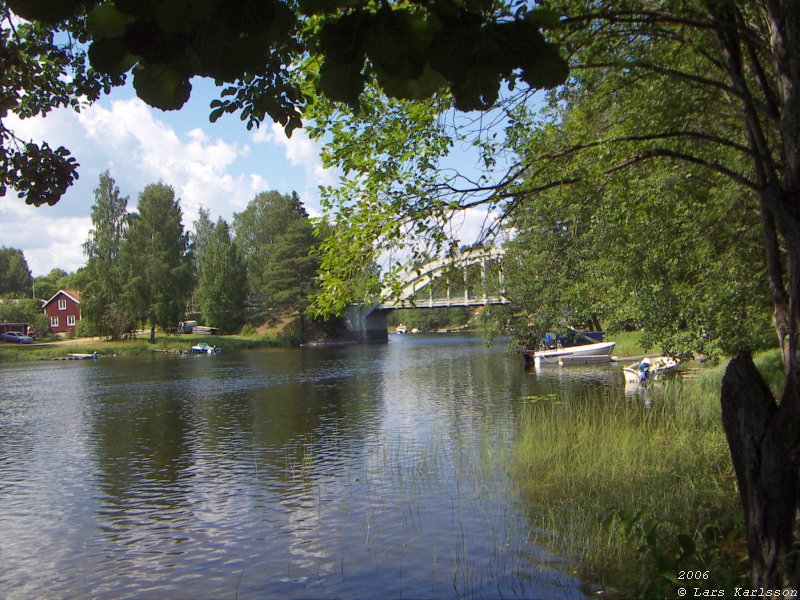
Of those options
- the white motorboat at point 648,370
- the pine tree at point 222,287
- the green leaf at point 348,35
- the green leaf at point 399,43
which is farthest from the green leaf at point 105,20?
the pine tree at point 222,287

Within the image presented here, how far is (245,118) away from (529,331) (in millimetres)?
32787

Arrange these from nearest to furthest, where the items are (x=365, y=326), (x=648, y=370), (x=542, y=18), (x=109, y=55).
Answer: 1. (x=109, y=55)
2. (x=542, y=18)
3. (x=648, y=370)
4. (x=365, y=326)

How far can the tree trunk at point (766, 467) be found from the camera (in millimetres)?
4273

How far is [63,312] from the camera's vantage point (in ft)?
250

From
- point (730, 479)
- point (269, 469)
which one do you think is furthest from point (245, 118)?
point (269, 469)

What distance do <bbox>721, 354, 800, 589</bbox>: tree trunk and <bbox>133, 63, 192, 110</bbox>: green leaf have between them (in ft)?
12.5

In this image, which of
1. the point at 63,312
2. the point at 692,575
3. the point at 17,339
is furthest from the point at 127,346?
the point at 692,575

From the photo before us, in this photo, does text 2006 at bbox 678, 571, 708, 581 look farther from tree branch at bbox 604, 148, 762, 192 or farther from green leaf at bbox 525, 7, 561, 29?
green leaf at bbox 525, 7, 561, 29

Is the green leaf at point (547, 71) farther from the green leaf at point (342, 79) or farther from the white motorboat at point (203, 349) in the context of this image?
the white motorboat at point (203, 349)

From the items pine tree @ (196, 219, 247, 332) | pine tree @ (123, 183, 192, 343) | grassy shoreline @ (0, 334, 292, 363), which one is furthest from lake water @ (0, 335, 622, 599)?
pine tree @ (196, 219, 247, 332)

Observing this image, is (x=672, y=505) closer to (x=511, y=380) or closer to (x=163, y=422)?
(x=163, y=422)

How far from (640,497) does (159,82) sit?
8.09 metres

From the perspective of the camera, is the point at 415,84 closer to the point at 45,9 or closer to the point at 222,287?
the point at 45,9

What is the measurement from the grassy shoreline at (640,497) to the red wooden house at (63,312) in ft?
233
